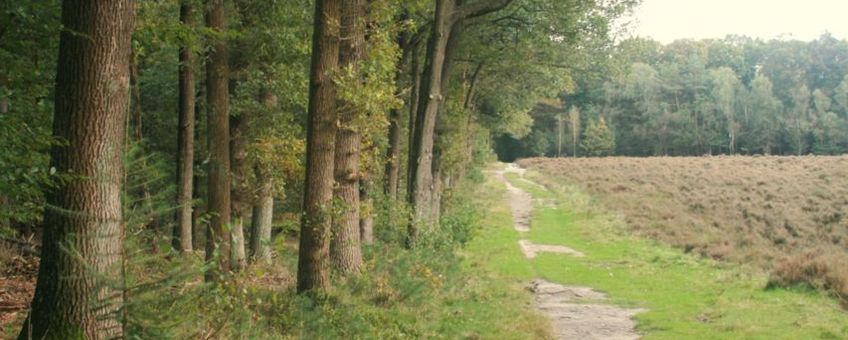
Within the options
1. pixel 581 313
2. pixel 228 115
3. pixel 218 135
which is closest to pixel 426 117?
pixel 581 313

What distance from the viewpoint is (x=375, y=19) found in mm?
12117

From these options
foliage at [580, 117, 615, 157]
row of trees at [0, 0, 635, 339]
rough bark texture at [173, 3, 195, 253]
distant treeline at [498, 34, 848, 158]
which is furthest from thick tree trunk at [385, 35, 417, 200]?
foliage at [580, 117, 615, 157]

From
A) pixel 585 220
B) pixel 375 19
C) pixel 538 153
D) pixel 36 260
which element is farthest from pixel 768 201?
pixel 538 153

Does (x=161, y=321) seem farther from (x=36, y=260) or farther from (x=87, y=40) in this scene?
(x=36, y=260)

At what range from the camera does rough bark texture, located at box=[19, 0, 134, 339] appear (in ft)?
17.7

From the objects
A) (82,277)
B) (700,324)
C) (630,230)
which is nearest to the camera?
(82,277)

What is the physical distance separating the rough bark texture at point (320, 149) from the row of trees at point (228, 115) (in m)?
0.02

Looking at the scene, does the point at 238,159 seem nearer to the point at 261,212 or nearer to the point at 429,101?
the point at 261,212

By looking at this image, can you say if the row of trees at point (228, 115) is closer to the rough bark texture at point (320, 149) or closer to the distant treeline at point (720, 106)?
the rough bark texture at point (320, 149)

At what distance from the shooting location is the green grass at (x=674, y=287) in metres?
12.7

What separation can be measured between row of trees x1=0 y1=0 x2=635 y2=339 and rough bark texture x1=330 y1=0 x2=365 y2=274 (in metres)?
0.03

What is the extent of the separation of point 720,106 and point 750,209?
71.2 metres

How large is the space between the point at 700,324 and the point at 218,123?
9.03 metres

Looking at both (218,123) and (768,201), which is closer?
(218,123)
